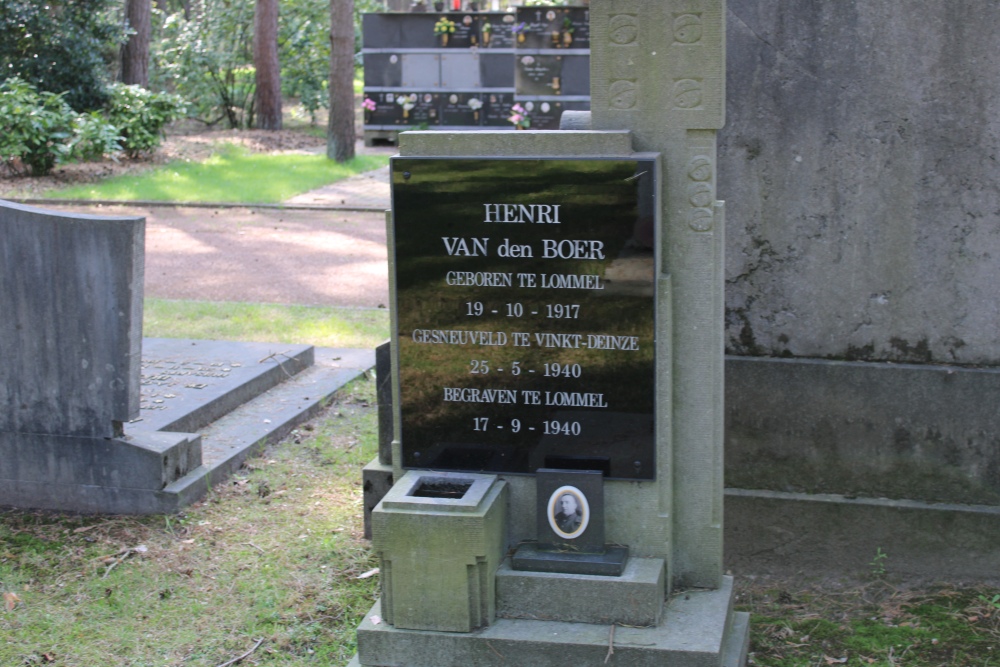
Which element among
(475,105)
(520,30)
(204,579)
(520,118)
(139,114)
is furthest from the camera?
(475,105)

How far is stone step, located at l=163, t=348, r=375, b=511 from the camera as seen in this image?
5164 millimetres

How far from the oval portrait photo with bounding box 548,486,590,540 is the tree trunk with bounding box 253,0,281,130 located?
778 inches

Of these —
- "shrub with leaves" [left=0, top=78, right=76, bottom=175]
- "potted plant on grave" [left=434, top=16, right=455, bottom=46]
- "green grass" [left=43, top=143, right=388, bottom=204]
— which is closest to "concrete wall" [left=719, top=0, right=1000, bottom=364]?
"green grass" [left=43, top=143, right=388, bottom=204]

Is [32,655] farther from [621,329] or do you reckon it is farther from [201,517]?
[621,329]

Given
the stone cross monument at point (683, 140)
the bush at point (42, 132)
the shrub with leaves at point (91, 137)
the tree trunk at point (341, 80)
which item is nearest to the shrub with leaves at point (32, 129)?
the bush at point (42, 132)

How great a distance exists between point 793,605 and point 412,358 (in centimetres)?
178

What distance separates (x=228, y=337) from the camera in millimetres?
7895

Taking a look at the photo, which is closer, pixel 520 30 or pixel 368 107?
pixel 520 30

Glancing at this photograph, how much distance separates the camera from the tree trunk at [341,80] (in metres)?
17.0

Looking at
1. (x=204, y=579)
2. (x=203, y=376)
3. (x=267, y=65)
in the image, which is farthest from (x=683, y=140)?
(x=267, y=65)

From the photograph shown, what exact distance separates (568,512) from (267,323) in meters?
5.34

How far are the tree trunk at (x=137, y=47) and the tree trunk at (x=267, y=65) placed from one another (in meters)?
2.16

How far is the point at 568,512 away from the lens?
3.42 metres

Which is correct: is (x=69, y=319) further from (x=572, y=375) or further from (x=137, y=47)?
(x=137, y=47)
